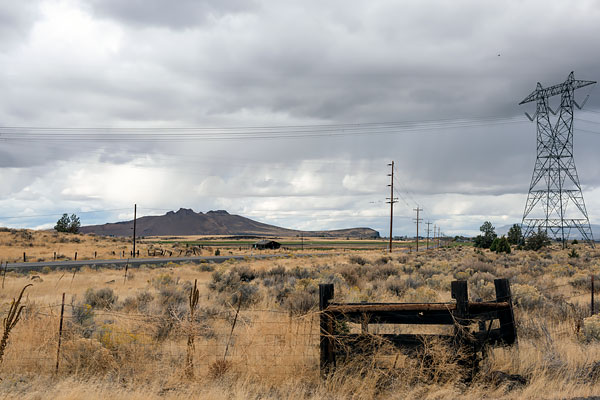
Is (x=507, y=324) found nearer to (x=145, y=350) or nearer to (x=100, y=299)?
(x=145, y=350)

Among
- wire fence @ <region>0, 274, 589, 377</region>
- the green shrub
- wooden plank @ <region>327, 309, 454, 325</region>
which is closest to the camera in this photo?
wooden plank @ <region>327, 309, 454, 325</region>

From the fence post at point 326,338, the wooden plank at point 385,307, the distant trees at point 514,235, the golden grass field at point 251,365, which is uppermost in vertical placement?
the distant trees at point 514,235

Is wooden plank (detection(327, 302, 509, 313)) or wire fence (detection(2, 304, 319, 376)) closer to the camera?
wooden plank (detection(327, 302, 509, 313))

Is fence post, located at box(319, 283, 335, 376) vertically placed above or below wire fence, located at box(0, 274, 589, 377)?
above

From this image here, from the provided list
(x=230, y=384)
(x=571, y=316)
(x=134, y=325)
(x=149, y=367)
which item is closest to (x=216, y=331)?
(x=134, y=325)

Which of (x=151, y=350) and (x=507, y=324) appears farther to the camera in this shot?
(x=151, y=350)

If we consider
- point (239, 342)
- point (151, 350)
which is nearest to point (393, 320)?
point (239, 342)

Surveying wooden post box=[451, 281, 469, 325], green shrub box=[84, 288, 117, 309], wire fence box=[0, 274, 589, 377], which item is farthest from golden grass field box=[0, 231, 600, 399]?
green shrub box=[84, 288, 117, 309]

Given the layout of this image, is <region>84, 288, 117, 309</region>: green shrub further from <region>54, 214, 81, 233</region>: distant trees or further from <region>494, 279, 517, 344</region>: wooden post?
<region>54, 214, 81, 233</region>: distant trees

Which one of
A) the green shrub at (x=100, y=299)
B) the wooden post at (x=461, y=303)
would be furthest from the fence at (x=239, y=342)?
the green shrub at (x=100, y=299)

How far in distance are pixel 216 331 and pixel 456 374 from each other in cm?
610

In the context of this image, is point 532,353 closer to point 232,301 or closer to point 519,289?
point 519,289

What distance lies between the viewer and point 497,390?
A: 8133 mm

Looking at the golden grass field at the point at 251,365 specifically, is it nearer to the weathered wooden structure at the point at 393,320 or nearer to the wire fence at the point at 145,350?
the wire fence at the point at 145,350
